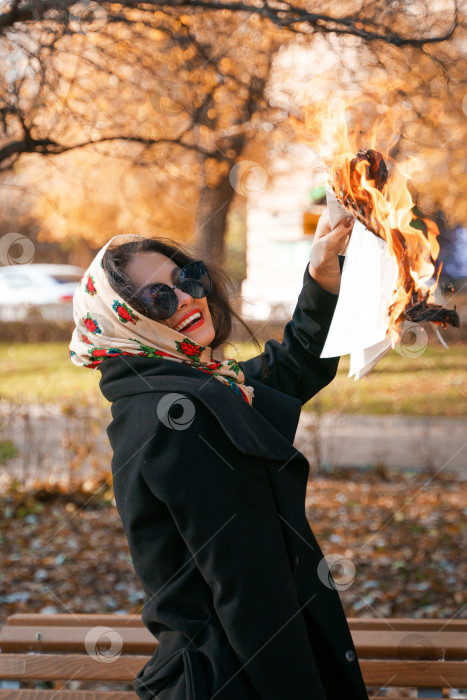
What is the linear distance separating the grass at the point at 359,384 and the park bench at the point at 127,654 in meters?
4.30

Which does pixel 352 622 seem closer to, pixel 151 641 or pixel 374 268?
pixel 151 641

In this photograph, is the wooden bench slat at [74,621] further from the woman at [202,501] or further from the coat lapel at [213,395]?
the coat lapel at [213,395]

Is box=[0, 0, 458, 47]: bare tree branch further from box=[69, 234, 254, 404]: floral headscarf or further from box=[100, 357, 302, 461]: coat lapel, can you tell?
box=[100, 357, 302, 461]: coat lapel

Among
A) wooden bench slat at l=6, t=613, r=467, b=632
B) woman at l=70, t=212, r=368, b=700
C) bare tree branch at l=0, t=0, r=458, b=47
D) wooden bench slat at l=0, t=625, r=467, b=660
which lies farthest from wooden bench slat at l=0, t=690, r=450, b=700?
bare tree branch at l=0, t=0, r=458, b=47

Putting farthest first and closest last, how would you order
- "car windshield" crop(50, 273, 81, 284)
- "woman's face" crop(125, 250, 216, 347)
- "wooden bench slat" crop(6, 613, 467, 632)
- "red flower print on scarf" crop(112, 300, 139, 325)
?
"car windshield" crop(50, 273, 81, 284) → "wooden bench slat" crop(6, 613, 467, 632) → "woman's face" crop(125, 250, 216, 347) → "red flower print on scarf" crop(112, 300, 139, 325)

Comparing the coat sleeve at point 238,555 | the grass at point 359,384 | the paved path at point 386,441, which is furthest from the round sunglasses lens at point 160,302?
the grass at point 359,384

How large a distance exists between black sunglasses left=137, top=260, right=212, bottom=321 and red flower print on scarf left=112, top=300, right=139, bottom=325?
0.15 ft

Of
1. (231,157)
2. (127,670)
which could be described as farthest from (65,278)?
(127,670)

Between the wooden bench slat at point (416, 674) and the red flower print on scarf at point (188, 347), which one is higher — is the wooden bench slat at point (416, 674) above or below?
below

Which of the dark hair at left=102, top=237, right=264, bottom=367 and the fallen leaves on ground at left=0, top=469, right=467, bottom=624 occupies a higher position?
the dark hair at left=102, top=237, right=264, bottom=367

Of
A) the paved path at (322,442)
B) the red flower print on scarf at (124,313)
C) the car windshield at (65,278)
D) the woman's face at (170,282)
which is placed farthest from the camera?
the car windshield at (65,278)

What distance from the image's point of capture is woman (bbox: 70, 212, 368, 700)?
1.64 meters

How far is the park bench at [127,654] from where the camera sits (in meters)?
2.67

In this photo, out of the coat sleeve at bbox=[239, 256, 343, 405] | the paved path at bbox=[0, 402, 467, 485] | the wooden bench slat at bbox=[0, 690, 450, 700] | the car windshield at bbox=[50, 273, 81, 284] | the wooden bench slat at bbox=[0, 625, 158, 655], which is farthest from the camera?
the car windshield at bbox=[50, 273, 81, 284]
